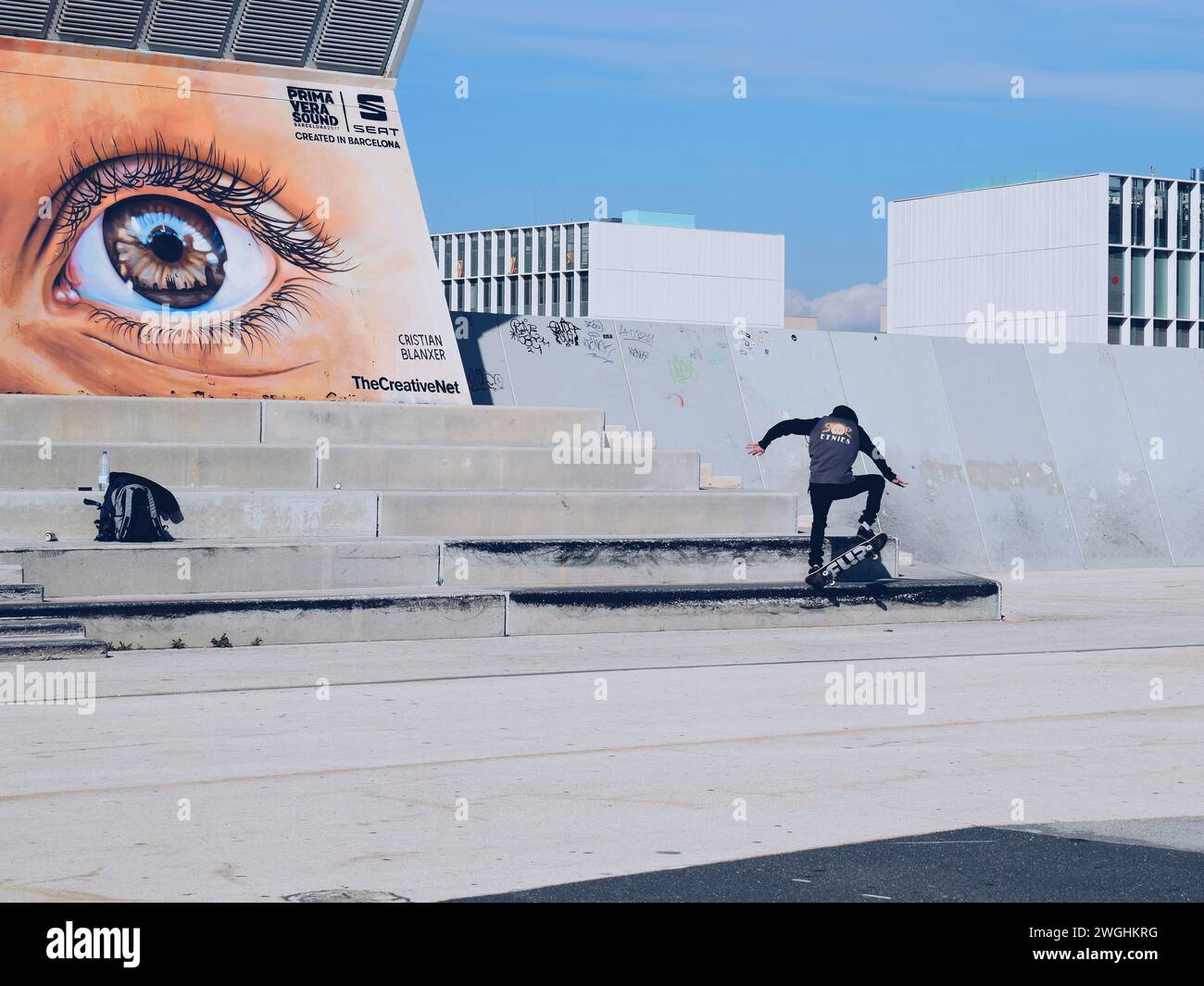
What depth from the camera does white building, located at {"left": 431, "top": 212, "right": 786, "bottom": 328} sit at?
4432 inches

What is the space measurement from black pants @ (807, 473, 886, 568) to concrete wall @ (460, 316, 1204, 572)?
5931mm

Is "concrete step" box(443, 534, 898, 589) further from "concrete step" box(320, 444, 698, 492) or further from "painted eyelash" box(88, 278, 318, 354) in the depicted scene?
"painted eyelash" box(88, 278, 318, 354)

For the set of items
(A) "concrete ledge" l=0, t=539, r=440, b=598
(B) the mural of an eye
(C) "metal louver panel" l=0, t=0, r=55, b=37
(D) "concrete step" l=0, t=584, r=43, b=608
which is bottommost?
(D) "concrete step" l=0, t=584, r=43, b=608

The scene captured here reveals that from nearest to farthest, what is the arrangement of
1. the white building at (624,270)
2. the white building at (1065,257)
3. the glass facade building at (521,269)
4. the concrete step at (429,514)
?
1. the concrete step at (429,514)
2. the white building at (1065,257)
3. the white building at (624,270)
4. the glass facade building at (521,269)

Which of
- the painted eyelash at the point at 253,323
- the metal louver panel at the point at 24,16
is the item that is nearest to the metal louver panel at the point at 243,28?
the metal louver panel at the point at 24,16

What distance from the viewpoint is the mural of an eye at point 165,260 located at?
16.9 meters

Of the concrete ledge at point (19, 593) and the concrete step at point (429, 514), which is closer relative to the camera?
the concrete ledge at point (19, 593)

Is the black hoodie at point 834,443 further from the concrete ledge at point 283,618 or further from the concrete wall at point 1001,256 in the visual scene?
the concrete wall at point 1001,256

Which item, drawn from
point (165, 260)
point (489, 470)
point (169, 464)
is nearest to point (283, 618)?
point (169, 464)

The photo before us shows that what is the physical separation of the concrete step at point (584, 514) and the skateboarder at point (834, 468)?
145 centimetres

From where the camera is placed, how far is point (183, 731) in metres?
9.08

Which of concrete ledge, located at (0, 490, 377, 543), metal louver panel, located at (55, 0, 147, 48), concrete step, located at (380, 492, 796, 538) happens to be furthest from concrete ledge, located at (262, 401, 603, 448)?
metal louver panel, located at (55, 0, 147, 48)

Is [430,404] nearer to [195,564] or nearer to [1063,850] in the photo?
[195,564]

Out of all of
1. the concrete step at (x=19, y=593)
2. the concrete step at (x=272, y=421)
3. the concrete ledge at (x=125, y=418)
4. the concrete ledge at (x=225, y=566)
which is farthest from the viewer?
the concrete step at (x=272, y=421)
